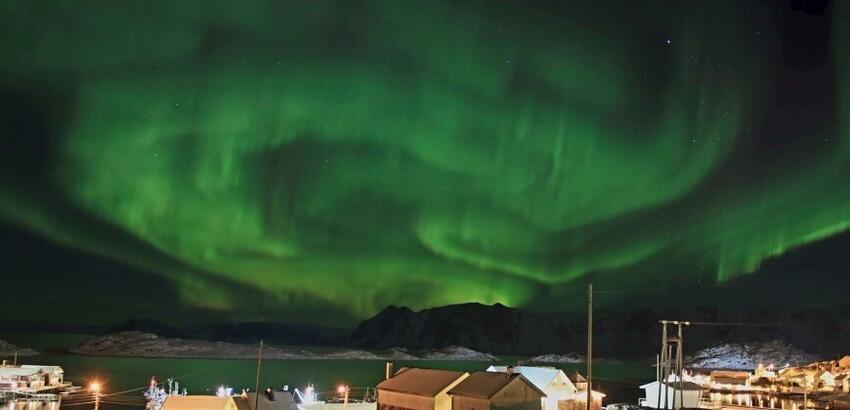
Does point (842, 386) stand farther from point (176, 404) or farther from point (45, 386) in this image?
point (45, 386)

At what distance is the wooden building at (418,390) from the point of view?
45.6m

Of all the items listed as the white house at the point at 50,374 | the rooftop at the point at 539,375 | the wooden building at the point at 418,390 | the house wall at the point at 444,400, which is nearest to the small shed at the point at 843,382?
the rooftop at the point at 539,375

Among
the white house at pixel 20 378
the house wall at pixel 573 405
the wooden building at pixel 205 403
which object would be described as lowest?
the white house at pixel 20 378

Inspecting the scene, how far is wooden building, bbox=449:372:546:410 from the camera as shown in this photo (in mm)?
42656

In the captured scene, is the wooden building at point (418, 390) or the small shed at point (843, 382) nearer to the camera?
the wooden building at point (418, 390)

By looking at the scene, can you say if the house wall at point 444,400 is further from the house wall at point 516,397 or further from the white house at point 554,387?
the white house at point 554,387

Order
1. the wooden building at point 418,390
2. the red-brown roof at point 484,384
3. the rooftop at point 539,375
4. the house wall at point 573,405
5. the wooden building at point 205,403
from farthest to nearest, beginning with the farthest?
the house wall at point 573,405 < the rooftop at point 539,375 < the wooden building at point 205,403 < the wooden building at point 418,390 < the red-brown roof at point 484,384

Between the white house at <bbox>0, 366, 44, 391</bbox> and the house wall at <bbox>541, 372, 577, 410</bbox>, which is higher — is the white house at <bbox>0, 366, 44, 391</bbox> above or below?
below

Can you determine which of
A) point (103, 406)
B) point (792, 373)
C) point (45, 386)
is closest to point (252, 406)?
point (103, 406)

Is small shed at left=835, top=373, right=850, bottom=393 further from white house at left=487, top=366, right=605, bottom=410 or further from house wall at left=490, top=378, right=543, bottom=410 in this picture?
house wall at left=490, top=378, right=543, bottom=410

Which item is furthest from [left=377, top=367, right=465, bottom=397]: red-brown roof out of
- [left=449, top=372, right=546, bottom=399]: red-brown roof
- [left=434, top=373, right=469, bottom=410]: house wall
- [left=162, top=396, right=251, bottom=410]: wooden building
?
[left=162, top=396, right=251, bottom=410]: wooden building

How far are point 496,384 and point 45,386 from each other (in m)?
95.5

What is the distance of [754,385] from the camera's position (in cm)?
11475

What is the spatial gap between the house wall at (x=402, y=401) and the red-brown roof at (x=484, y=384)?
1.76m
